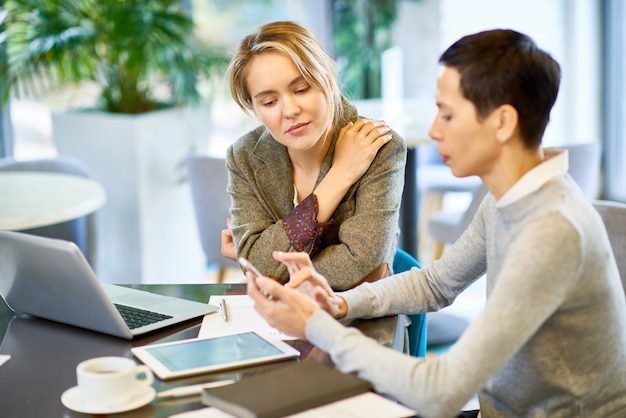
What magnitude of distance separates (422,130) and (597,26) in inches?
89.4

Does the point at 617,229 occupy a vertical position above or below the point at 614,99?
above

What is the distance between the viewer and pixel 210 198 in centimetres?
359

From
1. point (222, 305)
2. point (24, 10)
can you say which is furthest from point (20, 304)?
point (24, 10)

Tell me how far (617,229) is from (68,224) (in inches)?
73.2

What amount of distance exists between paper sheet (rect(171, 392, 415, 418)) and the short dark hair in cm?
46

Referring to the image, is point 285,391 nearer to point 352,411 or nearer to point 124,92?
point 352,411

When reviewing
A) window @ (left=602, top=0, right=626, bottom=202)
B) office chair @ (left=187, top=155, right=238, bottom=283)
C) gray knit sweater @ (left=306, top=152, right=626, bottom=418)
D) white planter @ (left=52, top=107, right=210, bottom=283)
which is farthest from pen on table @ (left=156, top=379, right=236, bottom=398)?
window @ (left=602, top=0, right=626, bottom=202)

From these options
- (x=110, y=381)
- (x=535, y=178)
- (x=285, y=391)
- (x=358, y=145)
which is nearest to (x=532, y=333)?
(x=535, y=178)

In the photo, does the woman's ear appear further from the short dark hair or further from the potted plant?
the potted plant

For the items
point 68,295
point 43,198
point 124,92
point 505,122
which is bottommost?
point 43,198

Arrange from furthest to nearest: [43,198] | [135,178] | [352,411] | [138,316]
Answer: [135,178], [43,198], [138,316], [352,411]

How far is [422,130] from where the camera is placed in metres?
3.76

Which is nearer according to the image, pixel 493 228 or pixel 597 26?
pixel 493 228

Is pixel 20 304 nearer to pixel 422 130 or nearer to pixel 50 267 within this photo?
pixel 50 267
